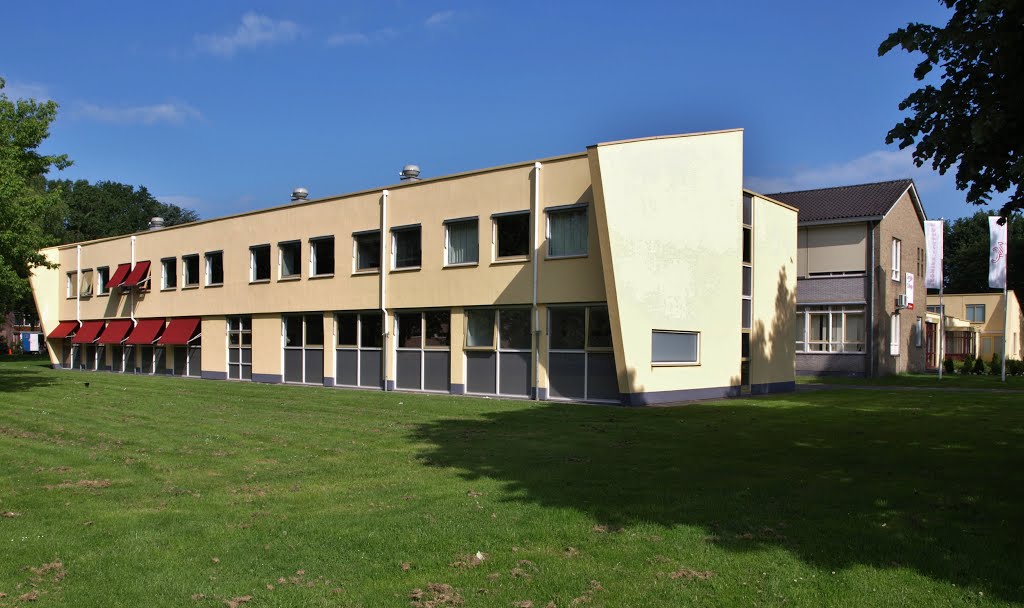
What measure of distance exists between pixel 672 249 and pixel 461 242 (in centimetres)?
663

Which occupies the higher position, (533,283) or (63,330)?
(533,283)

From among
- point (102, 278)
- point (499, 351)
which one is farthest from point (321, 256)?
point (102, 278)

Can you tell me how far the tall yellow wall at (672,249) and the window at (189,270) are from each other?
22785mm

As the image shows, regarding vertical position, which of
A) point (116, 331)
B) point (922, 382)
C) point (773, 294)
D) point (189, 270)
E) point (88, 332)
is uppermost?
point (189, 270)

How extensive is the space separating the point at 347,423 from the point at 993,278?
31.3 metres

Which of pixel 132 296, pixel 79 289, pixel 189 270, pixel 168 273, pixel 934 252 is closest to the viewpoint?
pixel 189 270

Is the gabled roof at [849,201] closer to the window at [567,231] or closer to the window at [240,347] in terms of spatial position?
the window at [567,231]

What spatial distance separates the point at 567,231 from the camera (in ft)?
71.3

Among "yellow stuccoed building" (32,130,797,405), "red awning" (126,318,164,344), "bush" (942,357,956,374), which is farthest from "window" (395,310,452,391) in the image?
"bush" (942,357,956,374)

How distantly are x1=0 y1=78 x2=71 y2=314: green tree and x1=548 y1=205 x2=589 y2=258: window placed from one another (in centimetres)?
1427

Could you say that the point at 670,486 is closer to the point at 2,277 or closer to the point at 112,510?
the point at 112,510

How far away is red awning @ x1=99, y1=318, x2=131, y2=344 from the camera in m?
38.4

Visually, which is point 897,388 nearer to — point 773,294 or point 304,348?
point 773,294

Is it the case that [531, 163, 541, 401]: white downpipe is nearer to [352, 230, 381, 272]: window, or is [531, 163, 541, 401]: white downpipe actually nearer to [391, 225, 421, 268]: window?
[391, 225, 421, 268]: window
